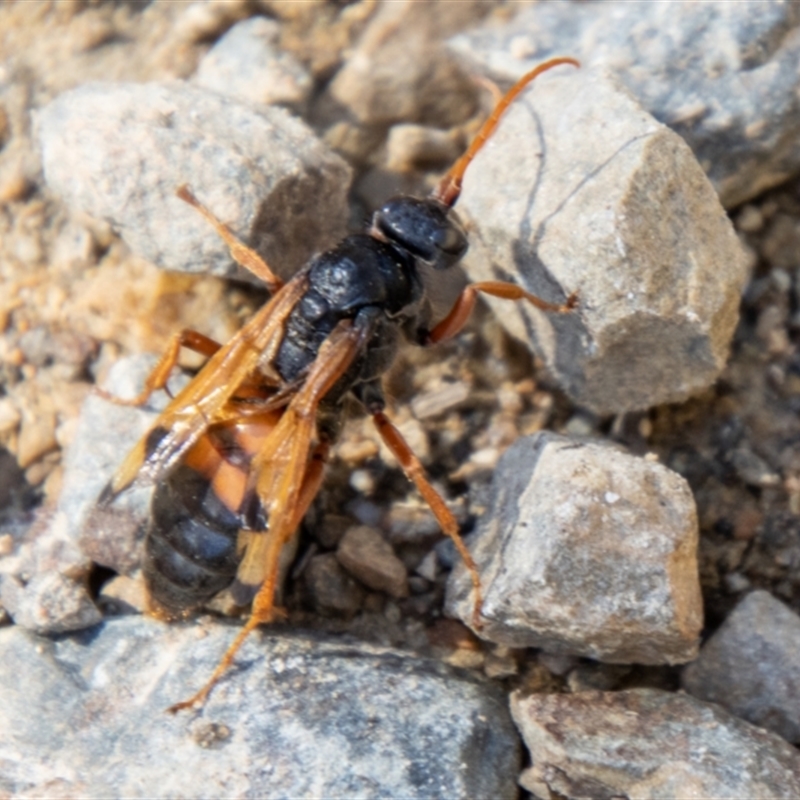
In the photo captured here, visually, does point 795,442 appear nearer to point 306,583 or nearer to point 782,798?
point 782,798

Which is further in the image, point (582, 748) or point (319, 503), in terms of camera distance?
point (319, 503)

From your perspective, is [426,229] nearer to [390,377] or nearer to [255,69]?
[390,377]

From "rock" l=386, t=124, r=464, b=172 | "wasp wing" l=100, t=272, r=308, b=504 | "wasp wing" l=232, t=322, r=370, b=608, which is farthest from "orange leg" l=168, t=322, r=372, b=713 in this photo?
"rock" l=386, t=124, r=464, b=172

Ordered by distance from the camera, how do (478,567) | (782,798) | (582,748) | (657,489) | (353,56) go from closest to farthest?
(782,798)
(582,748)
(657,489)
(478,567)
(353,56)

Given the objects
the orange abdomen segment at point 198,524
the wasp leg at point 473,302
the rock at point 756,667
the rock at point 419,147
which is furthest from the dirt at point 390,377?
the orange abdomen segment at point 198,524

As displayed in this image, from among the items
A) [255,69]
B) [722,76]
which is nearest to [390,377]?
[255,69]

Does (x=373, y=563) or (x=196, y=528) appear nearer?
(x=196, y=528)

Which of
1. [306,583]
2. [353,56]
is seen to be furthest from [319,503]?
[353,56]
